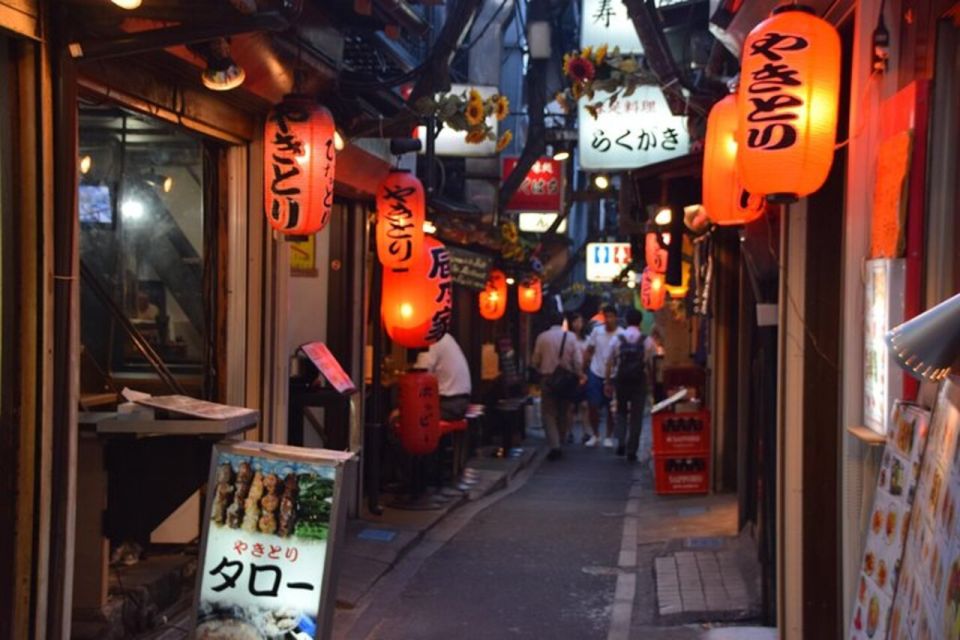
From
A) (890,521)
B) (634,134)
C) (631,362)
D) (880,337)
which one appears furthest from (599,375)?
(890,521)

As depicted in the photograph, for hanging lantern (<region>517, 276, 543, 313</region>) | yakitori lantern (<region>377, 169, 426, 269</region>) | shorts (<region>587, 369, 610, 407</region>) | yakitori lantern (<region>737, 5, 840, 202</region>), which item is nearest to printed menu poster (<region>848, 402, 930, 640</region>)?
yakitori lantern (<region>737, 5, 840, 202</region>)

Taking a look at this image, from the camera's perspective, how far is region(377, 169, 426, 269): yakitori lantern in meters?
13.2

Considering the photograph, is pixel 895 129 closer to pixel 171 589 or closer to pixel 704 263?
pixel 171 589

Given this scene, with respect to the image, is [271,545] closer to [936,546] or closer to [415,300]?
[936,546]

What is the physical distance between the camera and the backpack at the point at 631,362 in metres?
20.8

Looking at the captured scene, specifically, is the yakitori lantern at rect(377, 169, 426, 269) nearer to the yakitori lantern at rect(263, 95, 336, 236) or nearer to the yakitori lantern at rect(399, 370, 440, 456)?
the yakitori lantern at rect(399, 370, 440, 456)

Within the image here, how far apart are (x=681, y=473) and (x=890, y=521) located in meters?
11.7

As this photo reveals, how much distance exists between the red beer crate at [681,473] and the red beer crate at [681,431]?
0.44 feet

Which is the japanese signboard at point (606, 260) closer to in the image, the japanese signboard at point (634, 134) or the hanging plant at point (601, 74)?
the japanese signboard at point (634, 134)

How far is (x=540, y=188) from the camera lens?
2684 cm

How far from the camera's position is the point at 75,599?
7.73 m

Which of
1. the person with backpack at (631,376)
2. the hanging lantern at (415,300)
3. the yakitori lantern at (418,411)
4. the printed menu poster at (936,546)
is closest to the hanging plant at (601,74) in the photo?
the hanging lantern at (415,300)

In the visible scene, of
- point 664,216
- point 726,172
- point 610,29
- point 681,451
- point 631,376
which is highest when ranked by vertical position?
point 610,29

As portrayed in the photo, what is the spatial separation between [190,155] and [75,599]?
432cm
